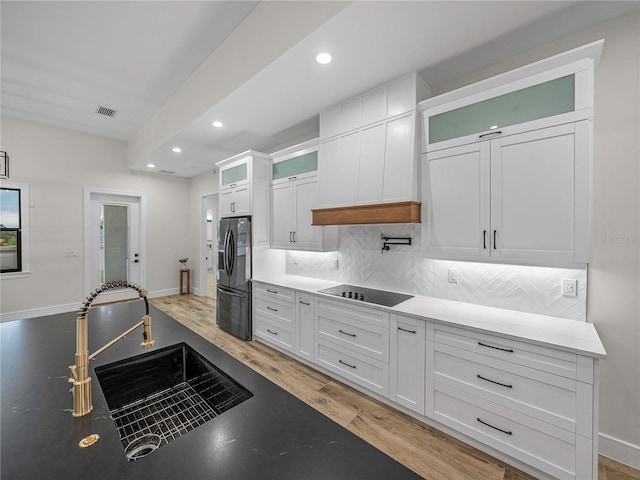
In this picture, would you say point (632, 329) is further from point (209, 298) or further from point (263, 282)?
point (209, 298)

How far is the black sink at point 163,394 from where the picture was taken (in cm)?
110

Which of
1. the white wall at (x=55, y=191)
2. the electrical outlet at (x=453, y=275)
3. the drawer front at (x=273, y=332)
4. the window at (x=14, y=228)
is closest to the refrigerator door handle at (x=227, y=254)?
the drawer front at (x=273, y=332)

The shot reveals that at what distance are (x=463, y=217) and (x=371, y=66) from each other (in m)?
1.43

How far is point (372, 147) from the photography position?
2627mm

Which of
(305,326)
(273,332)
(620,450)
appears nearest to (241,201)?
(273,332)

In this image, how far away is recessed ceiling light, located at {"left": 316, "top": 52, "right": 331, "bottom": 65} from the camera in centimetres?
211

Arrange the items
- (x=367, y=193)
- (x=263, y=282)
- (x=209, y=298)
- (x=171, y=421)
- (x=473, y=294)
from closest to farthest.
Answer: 1. (x=171, y=421)
2. (x=473, y=294)
3. (x=367, y=193)
4. (x=263, y=282)
5. (x=209, y=298)

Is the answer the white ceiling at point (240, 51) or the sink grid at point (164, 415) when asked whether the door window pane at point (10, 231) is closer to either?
the white ceiling at point (240, 51)

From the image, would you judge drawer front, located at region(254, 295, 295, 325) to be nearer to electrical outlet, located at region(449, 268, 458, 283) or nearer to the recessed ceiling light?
electrical outlet, located at region(449, 268, 458, 283)

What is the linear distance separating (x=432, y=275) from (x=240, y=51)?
8.95 feet

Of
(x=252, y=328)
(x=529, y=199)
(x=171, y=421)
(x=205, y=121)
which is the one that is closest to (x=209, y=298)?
(x=252, y=328)

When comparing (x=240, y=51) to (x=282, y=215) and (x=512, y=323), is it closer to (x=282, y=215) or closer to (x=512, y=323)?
(x=282, y=215)

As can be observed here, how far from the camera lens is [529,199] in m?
1.89

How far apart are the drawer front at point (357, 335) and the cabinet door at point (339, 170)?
46.5 inches
